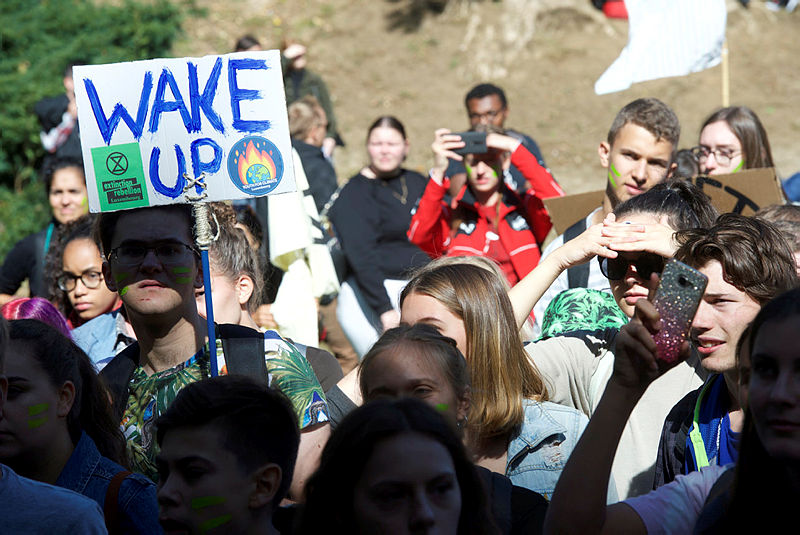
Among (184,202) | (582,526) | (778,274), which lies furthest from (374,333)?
(582,526)

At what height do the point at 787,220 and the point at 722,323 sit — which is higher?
the point at 787,220

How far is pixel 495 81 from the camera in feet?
58.4

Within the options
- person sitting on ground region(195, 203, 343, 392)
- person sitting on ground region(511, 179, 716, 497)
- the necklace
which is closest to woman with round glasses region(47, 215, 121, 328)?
person sitting on ground region(195, 203, 343, 392)

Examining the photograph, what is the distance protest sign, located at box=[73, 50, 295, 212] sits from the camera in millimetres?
3398

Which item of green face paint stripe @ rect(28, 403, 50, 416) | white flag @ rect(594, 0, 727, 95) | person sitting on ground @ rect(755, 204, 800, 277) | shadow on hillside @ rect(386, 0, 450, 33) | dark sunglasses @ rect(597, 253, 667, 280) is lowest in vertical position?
green face paint stripe @ rect(28, 403, 50, 416)

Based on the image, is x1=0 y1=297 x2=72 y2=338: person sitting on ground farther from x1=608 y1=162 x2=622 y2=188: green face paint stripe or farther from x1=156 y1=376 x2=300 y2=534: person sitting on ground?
x1=608 y1=162 x2=622 y2=188: green face paint stripe

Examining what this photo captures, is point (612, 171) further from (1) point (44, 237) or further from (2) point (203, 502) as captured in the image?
(1) point (44, 237)

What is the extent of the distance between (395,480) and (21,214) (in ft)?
37.3

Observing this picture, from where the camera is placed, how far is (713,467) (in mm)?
2410

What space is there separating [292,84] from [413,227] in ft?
15.9

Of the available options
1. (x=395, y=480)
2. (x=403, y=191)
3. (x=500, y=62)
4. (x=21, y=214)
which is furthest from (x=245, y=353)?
(x=500, y=62)

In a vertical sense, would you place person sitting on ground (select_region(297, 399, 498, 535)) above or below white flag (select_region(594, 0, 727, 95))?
below

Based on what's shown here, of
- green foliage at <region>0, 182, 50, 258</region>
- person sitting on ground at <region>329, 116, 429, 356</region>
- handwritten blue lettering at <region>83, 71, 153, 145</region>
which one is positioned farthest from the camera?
green foliage at <region>0, 182, 50, 258</region>

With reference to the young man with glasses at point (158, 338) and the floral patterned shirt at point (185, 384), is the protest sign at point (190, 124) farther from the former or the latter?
the floral patterned shirt at point (185, 384)
